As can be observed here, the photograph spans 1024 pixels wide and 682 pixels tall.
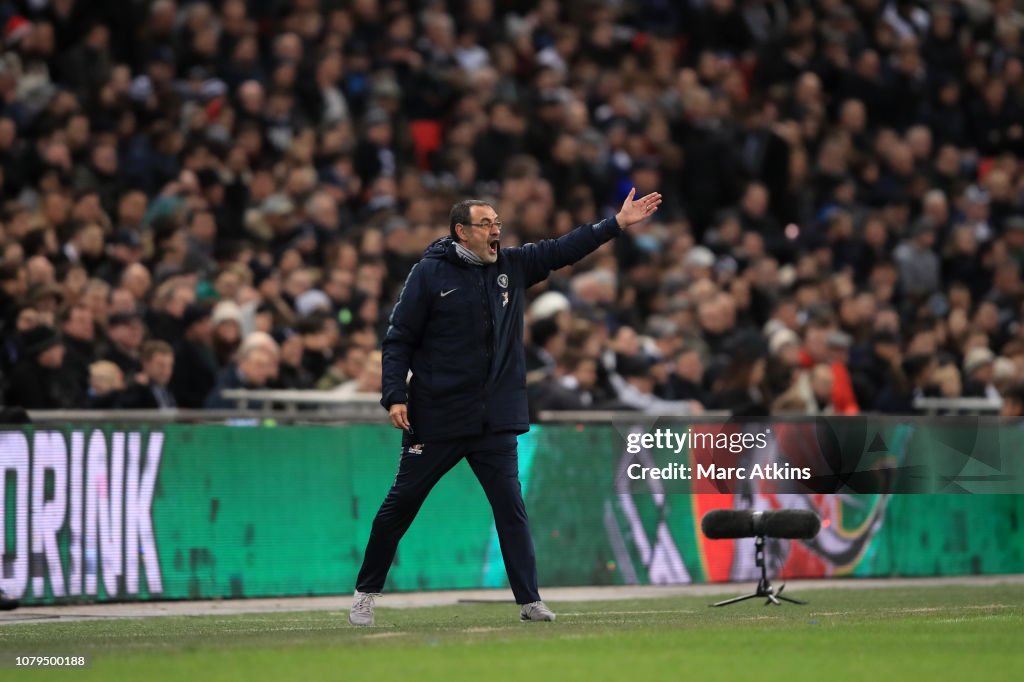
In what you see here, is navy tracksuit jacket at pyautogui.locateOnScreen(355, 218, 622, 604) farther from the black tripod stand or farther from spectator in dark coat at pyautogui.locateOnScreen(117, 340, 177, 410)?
spectator in dark coat at pyautogui.locateOnScreen(117, 340, 177, 410)

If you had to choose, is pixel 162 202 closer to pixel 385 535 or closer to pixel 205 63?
pixel 205 63

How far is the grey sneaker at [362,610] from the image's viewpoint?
11641mm

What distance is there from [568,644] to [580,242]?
108 inches

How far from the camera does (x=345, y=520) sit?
15578mm

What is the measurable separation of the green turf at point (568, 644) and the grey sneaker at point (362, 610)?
12cm

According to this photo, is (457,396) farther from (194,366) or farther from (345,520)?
(194,366)

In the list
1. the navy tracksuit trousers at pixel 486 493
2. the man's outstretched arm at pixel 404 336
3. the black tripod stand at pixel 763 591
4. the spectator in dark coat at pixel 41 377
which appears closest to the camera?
the man's outstretched arm at pixel 404 336

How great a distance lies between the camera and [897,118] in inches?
1110

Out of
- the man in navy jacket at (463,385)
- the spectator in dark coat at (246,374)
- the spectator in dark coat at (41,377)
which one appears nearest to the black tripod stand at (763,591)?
the man in navy jacket at (463,385)

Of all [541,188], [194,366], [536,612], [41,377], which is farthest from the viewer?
[541,188]

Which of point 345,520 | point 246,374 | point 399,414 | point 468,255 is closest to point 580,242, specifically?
point 468,255

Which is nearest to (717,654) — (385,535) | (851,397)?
(385,535)

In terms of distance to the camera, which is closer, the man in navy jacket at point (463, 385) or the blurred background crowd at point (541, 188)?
the man in navy jacket at point (463, 385)

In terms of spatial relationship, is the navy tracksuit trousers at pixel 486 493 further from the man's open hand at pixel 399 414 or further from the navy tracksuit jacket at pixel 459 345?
the man's open hand at pixel 399 414
